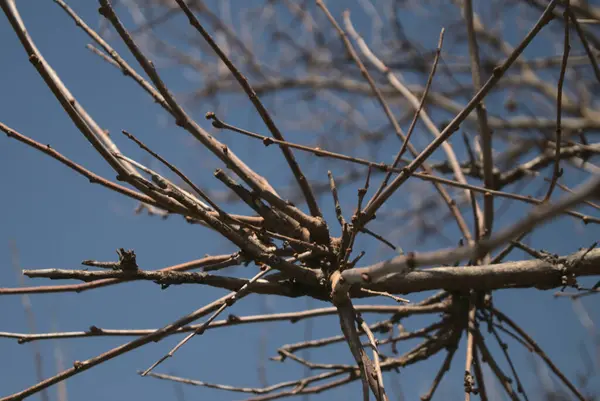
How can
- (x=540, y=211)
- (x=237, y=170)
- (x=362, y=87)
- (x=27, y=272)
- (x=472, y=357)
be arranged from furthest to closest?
(x=362, y=87) < (x=472, y=357) < (x=237, y=170) < (x=27, y=272) < (x=540, y=211)

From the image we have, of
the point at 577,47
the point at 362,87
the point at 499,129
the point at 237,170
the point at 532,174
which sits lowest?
the point at 237,170

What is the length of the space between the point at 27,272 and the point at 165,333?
274 millimetres

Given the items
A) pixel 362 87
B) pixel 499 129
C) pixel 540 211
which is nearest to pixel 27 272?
pixel 540 211

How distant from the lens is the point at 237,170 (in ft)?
3.63

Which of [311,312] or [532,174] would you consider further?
[532,174]

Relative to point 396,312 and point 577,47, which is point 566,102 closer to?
point 577,47

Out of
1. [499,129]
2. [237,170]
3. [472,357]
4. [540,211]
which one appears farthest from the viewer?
[499,129]

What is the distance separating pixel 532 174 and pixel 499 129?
1.70m

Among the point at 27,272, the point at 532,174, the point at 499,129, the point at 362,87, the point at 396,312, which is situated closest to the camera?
the point at 27,272

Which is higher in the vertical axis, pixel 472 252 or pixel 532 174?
pixel 532 174

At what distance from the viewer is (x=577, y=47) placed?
3801mm

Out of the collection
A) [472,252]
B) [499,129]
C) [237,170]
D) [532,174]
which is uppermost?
[499,129]

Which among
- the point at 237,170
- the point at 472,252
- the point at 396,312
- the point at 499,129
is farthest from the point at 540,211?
the point at 499,129

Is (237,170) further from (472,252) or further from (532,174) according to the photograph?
(532,174)
